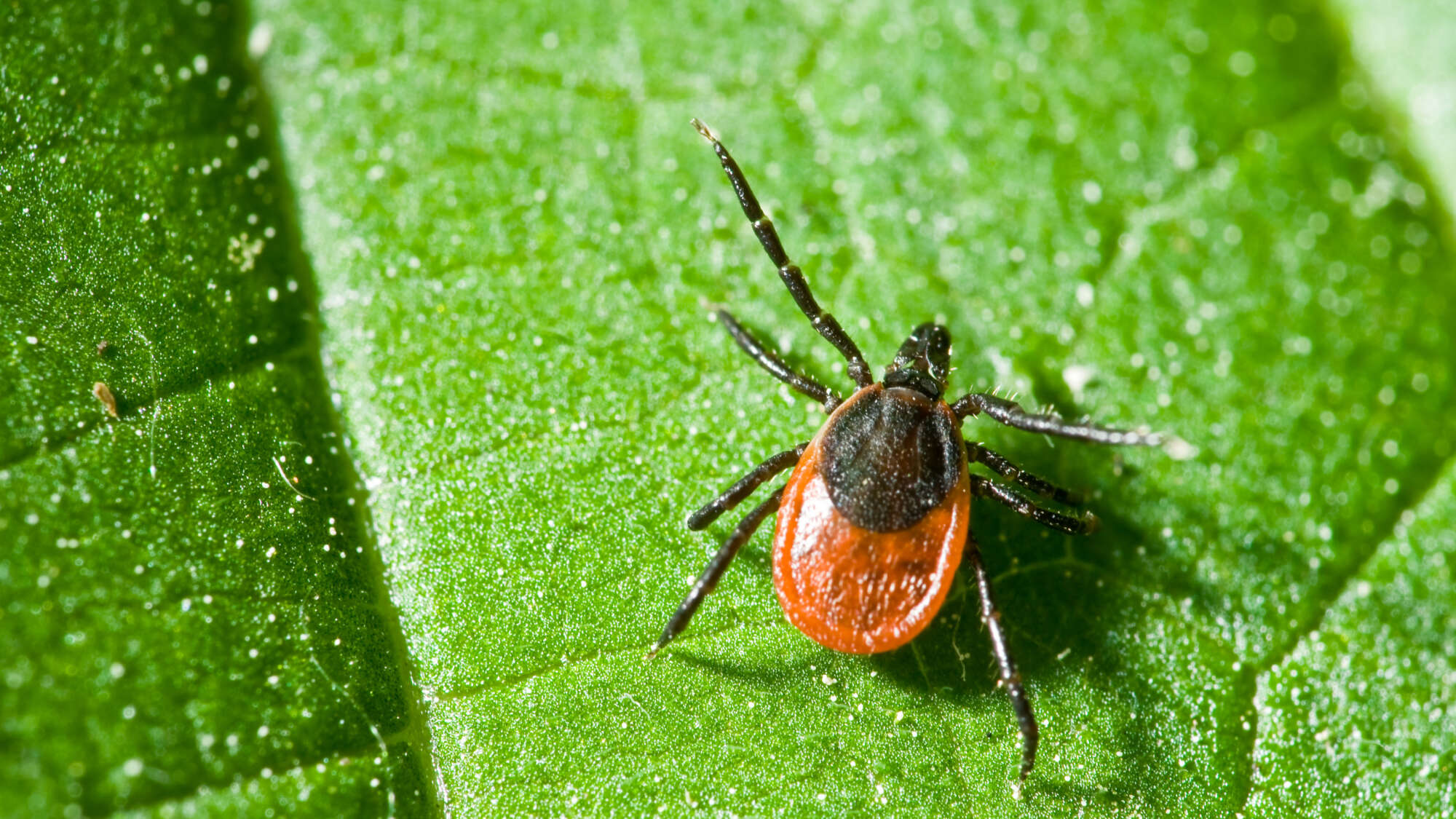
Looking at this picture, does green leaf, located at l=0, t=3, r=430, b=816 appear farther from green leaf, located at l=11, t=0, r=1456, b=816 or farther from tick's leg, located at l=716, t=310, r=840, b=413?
tick's leg, located at l=716, t=310, r=840, b=413

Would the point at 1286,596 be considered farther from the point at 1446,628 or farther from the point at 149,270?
the point at 149,270

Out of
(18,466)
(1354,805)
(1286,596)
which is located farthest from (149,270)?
(1354,805)

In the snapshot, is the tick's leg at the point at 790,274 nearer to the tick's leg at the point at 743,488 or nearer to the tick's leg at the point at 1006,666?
the tick's leg at the point at 743,488

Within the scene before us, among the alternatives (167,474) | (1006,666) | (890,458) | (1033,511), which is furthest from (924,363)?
(167,474)

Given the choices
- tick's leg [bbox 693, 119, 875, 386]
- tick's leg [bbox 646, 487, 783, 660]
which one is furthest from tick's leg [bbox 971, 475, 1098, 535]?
tick's leg [bbox 646, 487, 783, 660]

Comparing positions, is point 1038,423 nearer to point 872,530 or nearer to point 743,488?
point 872,530

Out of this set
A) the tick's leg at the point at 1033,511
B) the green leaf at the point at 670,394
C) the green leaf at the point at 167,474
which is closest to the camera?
the green leaf at the point at 167,474

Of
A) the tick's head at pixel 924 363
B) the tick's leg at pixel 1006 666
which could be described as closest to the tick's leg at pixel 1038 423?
the tick's head at pixel 924 363
